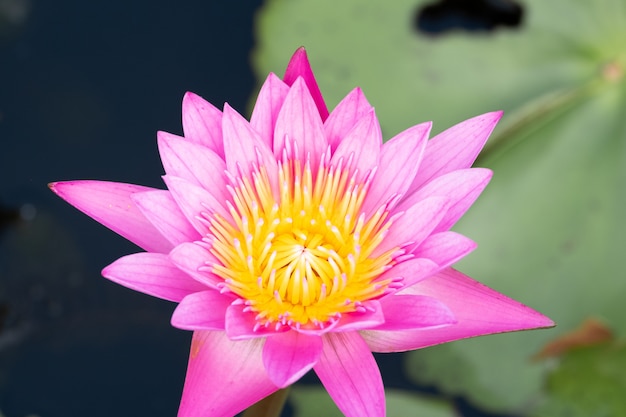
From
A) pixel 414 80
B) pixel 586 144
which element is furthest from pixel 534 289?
pixel 414 80

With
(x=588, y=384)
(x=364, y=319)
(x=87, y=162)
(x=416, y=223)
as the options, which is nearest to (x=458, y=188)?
(x=416, y=223)

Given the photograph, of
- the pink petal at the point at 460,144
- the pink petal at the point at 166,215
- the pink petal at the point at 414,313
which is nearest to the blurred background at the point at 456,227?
the pink petal at the point at 460,144

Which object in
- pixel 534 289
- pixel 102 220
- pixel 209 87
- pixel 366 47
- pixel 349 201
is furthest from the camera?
pixel 209 87

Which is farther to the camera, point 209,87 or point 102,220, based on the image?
point 209,87

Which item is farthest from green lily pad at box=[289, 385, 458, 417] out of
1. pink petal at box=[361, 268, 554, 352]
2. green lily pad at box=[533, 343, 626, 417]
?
pink petal at box=[361, 268, 554, 352]

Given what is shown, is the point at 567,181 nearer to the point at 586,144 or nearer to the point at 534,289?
the point at 586,144

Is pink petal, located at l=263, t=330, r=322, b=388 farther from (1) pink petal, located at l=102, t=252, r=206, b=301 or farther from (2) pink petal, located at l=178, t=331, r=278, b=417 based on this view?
(1) pink petal, located at l=102, t=252, r=206, b=301

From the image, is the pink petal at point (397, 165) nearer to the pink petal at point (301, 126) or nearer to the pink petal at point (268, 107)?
the pink petal at point (301, 126)
